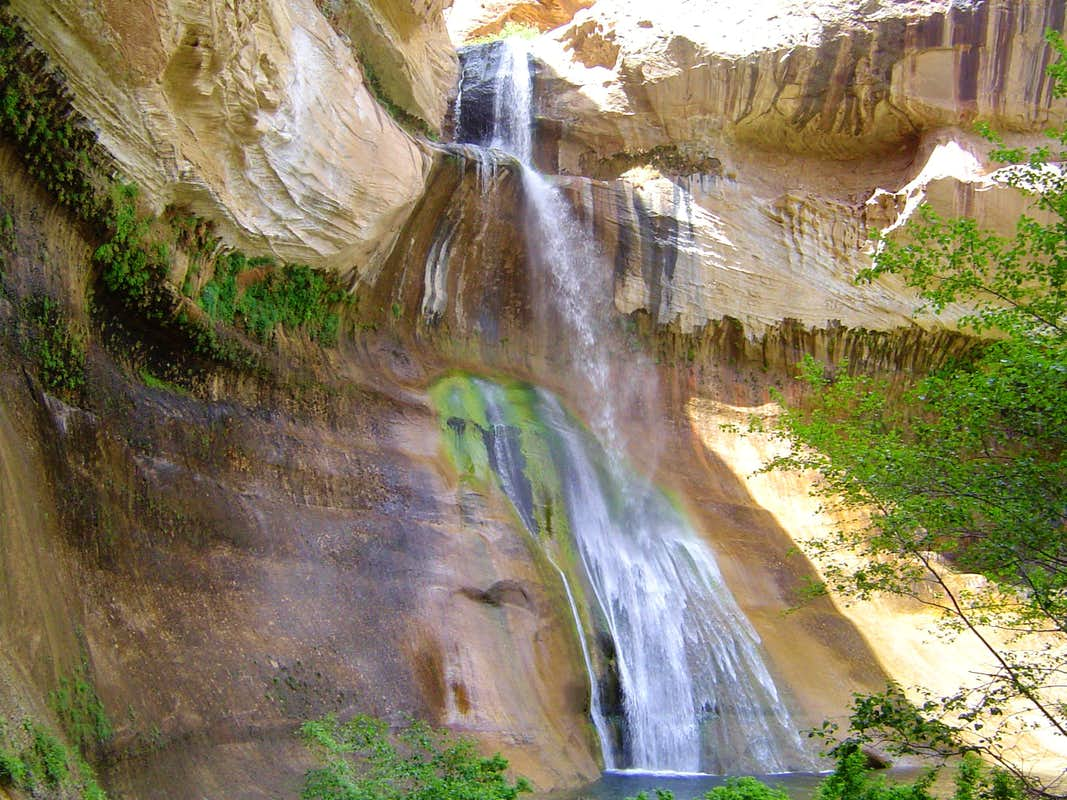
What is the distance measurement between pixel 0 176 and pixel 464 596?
254 inches

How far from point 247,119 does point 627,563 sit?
7.58 m

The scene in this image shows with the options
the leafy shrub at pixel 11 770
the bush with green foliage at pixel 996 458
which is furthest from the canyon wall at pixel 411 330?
the bush with green foliage at pixel 996 458

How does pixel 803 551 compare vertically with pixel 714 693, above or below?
above

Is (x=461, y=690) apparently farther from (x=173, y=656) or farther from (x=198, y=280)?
(x=198, y=280)

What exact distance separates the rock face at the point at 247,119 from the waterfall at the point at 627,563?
3.62m

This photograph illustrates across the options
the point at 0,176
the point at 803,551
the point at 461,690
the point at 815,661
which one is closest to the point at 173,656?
the point at 461,690

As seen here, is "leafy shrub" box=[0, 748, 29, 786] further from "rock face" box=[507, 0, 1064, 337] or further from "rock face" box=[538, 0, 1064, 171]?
"rock face" box=[538, 0, 1064, 171]

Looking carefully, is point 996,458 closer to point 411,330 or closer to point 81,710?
point 81,710

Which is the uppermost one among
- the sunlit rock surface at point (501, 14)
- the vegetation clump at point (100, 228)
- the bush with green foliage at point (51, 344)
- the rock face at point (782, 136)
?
the sunlit rock surface at point (501, 14)

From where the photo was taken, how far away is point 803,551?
49.4 feet

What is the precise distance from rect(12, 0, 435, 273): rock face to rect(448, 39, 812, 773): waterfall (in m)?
3.62

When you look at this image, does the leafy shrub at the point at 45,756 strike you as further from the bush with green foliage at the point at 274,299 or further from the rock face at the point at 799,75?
the rock face at the point at 799,75

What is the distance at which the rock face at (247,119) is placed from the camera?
8.17 m

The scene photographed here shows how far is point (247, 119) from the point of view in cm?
1005
